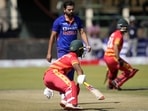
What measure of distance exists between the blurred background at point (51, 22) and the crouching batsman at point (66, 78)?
57.0ft

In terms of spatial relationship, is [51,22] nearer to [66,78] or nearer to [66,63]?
[66,63]

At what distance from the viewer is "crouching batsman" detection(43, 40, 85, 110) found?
37.8ft

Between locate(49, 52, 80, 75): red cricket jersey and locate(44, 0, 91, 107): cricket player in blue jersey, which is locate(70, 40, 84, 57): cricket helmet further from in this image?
locate(44, 0, 91, 107): cricket player in blue jersey

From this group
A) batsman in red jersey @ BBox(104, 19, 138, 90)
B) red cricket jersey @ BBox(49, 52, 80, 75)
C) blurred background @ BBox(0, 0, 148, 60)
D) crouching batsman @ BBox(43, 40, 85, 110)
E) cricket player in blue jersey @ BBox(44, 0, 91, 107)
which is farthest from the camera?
blurred background @ BBox(0, 0, 148, 60)

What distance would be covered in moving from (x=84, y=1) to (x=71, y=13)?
24406mm

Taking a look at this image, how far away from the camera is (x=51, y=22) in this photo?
37188 mm

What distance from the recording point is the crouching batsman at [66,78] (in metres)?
11.5

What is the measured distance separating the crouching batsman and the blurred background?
57.0ft

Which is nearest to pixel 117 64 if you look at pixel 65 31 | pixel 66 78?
pixel 65 31

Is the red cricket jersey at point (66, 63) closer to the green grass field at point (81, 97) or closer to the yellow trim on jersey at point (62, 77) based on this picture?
the yellow trim on jersey at point (62, 77)

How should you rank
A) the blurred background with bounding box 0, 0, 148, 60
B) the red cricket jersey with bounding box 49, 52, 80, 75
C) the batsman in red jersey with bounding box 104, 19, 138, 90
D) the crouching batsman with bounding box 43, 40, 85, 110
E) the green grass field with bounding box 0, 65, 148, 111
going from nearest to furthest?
the crouching batsman with bounding box 43, 40, 85, 110 → the red cricket jersey with bounding box 49, 52, 80, 75 → the green grass field with bounding box 0, 65, 148, 111 → the batsman in red jersey with bounding box 104, 19, 138, 90 → the blurred background with bounding box 0, 0, 148, 60

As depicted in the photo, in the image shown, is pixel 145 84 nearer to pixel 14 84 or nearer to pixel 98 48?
pixel 14 84

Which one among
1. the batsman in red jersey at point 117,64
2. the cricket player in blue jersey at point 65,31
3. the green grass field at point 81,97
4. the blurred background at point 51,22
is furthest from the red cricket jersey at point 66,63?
the blurred background at point 51,22

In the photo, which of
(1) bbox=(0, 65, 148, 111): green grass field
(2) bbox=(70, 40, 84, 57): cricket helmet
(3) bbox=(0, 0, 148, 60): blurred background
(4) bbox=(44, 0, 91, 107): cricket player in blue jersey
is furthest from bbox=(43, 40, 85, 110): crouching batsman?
(3) bbox=(0, 0, 148, 60): blurred background
